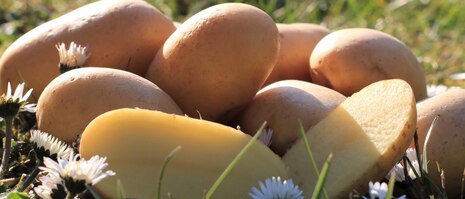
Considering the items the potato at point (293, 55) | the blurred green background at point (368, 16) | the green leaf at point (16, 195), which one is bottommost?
the blurred green background at point (368, 16)

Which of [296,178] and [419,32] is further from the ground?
[296,178]

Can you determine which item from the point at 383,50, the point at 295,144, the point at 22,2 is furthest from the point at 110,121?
the point at 22,2

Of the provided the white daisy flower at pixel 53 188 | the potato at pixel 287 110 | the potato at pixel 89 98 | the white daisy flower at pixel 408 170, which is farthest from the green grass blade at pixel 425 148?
the white daisy flower at pixel 53 188

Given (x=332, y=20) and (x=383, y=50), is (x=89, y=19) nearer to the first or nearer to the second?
(x=383, y=50)

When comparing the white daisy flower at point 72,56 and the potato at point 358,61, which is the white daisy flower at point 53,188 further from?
the potato at point 358,61

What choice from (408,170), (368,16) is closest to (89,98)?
(408,170)

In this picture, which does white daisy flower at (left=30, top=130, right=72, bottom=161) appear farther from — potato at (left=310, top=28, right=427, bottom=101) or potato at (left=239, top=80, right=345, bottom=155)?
potato at (left=310, top=28, right=427, bottom=101)
